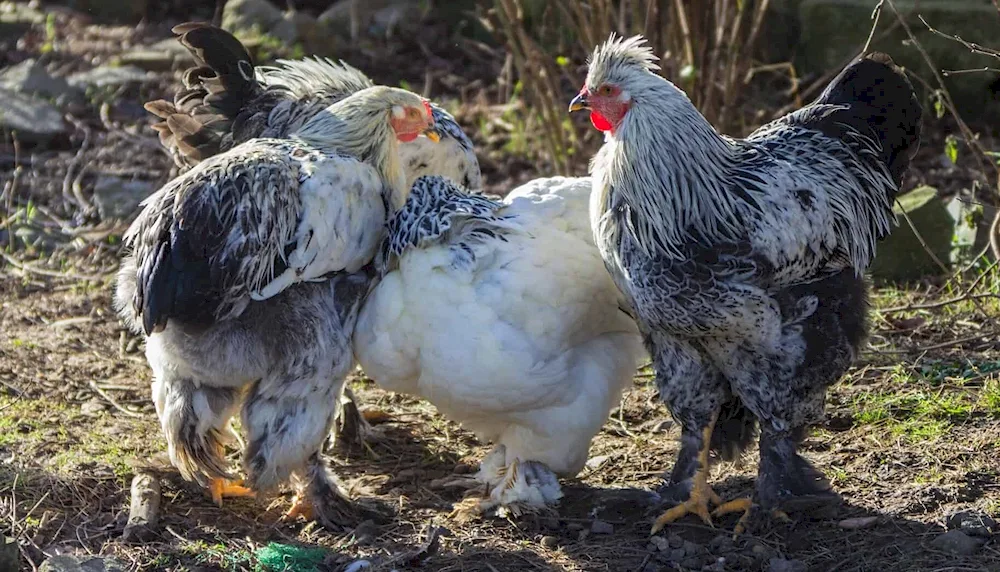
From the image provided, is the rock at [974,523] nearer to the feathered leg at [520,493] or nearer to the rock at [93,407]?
the feathered leg at [520,493]

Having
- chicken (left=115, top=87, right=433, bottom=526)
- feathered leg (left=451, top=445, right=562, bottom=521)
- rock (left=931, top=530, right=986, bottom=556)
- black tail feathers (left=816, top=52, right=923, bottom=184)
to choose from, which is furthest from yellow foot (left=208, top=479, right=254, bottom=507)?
black tail feathers (left=816, top=52, right=923, bottom=184)

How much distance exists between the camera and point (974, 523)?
13.4 ft

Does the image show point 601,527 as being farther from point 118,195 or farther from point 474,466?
point 118,195

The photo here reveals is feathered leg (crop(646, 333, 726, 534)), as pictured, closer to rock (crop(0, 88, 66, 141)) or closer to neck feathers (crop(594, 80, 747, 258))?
neck feathers (crop(594, 80, 747, 258))

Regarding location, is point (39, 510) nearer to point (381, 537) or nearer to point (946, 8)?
point (381, 537)

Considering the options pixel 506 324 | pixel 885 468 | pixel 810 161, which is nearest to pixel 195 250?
pixel 506 324

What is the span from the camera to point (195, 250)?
4.16 metres

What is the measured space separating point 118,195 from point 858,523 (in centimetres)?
544

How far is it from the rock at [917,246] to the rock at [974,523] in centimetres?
242

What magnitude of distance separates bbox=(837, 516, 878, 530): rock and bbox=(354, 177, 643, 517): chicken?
37.9 inches

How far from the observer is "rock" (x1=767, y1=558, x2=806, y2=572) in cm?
396

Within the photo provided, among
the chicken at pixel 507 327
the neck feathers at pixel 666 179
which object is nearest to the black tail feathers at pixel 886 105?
the neck feathers at pixel 666 179

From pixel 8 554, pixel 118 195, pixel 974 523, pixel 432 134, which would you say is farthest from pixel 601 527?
pixel 118 195

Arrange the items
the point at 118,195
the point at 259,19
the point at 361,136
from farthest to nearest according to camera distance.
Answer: the point at 259,19 < the point at 118,195 < the point at 361,136
